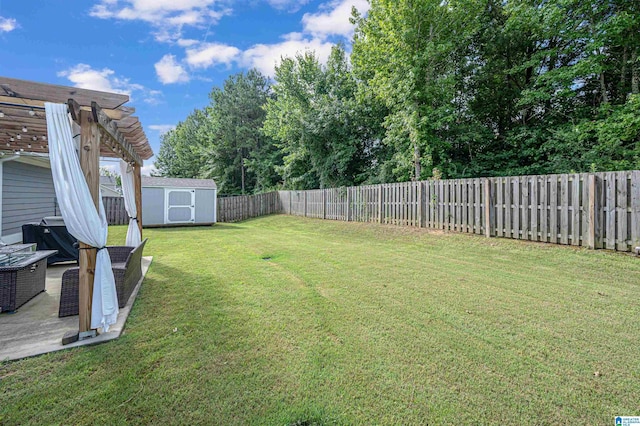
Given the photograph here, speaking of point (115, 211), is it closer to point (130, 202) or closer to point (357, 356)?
point (130, 202)

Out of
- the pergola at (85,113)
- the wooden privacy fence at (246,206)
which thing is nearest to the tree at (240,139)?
the wooden privacy fence at (246,206)

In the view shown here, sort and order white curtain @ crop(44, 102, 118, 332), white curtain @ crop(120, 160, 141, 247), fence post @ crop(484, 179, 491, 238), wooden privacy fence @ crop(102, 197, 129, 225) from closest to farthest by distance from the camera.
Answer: white curtain @ crop(44, 102, 118, 332) → white curtain @ crop(120, 160, 141, 247) → fence post @ crop(484, 179, 491, 238) → wooden privacy fence @ crop(102, 197, 129, 225)

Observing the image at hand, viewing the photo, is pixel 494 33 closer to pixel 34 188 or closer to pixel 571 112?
pixel 571 112

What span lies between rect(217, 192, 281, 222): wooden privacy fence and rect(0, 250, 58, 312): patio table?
12785mm

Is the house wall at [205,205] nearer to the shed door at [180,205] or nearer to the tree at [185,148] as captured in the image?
the shed door at [180,205]

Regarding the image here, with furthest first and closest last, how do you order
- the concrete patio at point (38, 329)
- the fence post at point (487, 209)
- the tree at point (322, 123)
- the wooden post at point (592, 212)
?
the tree at point (322, 123) < the fence post at point (487, 209) < the wooden post at point (592, 212) < the concrete patio at point (38, 329)

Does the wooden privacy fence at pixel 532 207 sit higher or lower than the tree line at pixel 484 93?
lower

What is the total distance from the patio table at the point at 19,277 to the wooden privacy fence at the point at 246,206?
12.8 meters

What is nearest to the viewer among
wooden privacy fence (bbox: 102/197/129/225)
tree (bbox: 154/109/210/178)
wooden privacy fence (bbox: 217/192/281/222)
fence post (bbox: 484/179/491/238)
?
fence post (bbox: 484/179/491/238)

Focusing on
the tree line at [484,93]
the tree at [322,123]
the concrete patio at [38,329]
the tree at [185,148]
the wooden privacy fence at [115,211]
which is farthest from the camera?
the tree at [185,148]

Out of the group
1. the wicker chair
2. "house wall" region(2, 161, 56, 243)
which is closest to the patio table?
the wicker chair

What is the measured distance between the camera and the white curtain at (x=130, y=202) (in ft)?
17.0

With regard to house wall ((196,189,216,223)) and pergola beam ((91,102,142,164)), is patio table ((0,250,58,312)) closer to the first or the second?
pergola beam ((91,102,142,164))

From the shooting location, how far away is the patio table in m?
3.12
